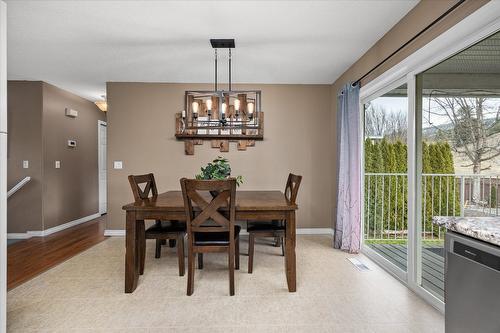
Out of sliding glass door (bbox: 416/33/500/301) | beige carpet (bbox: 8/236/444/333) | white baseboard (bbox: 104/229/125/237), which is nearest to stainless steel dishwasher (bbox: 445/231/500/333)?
beige carpet (bbox: 8/236/444/333)

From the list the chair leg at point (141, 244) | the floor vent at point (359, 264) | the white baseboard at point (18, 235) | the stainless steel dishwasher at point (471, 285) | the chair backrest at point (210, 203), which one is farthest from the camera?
the white baseboard at point (18, 235)

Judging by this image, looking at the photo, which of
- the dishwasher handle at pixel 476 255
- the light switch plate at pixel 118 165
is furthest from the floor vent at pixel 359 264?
the light switch plate at pixel 118 165

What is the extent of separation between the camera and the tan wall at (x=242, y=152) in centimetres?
448

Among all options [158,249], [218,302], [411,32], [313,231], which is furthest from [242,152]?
[411,32]

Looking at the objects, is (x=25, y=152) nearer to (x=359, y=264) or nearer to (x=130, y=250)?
(x=130, y=250)

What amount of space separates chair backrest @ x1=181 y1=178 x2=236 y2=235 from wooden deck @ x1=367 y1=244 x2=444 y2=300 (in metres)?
1.78

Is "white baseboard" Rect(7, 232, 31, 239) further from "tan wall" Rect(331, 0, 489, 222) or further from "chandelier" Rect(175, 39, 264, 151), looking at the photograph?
"tan wall" Rect(331, 0, 489, 222)

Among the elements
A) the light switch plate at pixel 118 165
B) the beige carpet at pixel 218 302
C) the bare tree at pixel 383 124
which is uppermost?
the bare tree at pixel 383 124

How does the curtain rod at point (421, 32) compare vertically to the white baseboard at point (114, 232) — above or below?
above

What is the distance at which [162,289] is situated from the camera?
2.51 m

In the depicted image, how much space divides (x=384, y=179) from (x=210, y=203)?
2889 mm

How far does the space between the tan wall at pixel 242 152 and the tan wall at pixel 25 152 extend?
3.55 ft

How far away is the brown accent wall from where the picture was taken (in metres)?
4.36

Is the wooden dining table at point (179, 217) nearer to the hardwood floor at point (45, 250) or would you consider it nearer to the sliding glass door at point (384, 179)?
the hardwood floor at point (45, 250)
